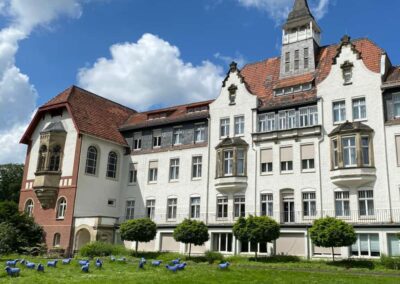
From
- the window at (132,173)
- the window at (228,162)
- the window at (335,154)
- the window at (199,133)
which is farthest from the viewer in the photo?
the window at (132,173)

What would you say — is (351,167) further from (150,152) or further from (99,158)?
(99,158)

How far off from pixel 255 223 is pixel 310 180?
19.8 ft

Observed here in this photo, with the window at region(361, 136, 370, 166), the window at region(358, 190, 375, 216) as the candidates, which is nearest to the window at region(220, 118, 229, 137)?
the window at region(361, 136, 370, 166)

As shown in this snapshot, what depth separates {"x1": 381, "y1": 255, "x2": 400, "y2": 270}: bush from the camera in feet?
80.5

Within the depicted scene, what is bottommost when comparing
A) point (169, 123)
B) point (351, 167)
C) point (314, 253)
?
point (314, 253)

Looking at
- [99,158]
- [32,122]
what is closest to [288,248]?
[99,158]

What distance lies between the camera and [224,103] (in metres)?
38.4

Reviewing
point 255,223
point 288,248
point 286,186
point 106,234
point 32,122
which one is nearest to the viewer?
point 255,223

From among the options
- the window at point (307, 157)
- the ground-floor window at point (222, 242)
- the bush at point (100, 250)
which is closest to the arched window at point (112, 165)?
the bush at point (100, 250)

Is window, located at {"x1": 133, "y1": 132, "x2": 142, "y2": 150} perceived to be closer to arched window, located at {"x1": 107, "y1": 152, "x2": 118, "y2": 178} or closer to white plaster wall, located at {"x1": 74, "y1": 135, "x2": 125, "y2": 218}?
white plaster wall, located at {"x1": 74, "y1": 135, "x2": 125, "y2": 218}

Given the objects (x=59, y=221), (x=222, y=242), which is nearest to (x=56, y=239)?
(x=59, y=221)

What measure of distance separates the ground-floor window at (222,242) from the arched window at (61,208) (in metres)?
13.6

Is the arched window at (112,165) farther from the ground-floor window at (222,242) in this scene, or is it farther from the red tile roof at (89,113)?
the ground-floor window at (222,242)

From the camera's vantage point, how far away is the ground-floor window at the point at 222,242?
33.9 metres
